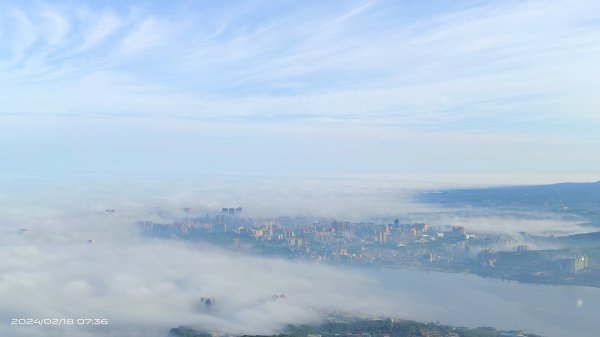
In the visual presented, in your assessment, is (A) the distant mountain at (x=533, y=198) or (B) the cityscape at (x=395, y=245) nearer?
(B) the cityscape at (x=395, y=245)

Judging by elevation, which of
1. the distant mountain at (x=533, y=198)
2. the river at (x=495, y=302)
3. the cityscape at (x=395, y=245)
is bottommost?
the river at (x=495, y=302)

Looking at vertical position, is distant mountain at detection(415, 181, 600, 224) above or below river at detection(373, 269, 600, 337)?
above

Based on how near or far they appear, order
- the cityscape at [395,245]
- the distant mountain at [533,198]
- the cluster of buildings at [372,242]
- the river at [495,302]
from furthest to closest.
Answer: the distant mountain at [533,198], the cluster of buildings at [372,242], the cityscape at [395,245], the river at [495,302]

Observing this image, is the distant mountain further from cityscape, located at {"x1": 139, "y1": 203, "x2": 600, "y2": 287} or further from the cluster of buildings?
the cluster of buildings

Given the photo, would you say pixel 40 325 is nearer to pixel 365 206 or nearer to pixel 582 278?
pixel 582 278

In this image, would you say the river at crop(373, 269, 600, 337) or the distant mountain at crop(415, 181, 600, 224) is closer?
the river at crop(373, 269, 600, 337)

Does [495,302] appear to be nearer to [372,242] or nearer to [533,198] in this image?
[372,242]

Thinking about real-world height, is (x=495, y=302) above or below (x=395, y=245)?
below

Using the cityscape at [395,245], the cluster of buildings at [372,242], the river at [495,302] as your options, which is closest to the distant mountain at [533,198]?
the cityscape at [395,245]

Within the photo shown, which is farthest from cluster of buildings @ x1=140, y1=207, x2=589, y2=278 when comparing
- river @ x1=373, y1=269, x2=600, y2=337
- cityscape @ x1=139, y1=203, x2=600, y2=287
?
river @ x1=373, y1=269, x2=600, y2=337

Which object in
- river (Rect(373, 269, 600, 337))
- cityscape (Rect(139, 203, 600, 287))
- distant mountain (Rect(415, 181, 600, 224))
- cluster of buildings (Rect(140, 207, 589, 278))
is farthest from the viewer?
distant mountain (Rect(415, 181, 600, 224))

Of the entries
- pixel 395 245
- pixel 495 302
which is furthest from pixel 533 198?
pixel 495 302

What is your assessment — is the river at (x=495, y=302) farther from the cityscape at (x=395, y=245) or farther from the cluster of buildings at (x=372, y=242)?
the cluster of buildings at (x=372, y=242)
